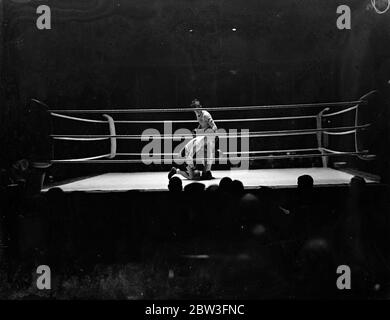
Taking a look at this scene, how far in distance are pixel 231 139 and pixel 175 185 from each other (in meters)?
0.47

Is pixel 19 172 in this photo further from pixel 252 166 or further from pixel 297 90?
pixel 297 90

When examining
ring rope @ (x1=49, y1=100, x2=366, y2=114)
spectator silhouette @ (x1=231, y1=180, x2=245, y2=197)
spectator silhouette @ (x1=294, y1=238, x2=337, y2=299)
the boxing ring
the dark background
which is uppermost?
the dark background

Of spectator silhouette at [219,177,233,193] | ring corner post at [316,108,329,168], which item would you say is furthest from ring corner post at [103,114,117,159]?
ring corner post at [316,108,329,168]

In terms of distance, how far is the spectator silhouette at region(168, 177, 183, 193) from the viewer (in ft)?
6.50

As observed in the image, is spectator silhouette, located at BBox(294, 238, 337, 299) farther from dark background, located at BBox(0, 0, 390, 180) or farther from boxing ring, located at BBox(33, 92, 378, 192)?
dark background, located at BBox(0, 0, 390, 180)

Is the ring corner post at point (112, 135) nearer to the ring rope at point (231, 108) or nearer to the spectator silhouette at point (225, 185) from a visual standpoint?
the ring rope at point (231, 108)

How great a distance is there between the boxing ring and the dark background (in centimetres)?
8

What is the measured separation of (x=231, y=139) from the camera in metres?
2.13

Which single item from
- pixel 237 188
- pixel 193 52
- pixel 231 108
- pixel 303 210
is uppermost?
pixel 193 52

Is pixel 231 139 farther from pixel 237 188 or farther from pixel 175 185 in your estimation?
pixel 175 185

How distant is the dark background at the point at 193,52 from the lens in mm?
1956

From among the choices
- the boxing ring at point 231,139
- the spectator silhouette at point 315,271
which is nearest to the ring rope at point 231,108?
the boxing ring at point 231,139

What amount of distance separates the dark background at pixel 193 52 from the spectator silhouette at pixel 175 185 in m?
0.55

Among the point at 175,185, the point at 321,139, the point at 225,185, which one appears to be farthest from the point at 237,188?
the point at 321,139
